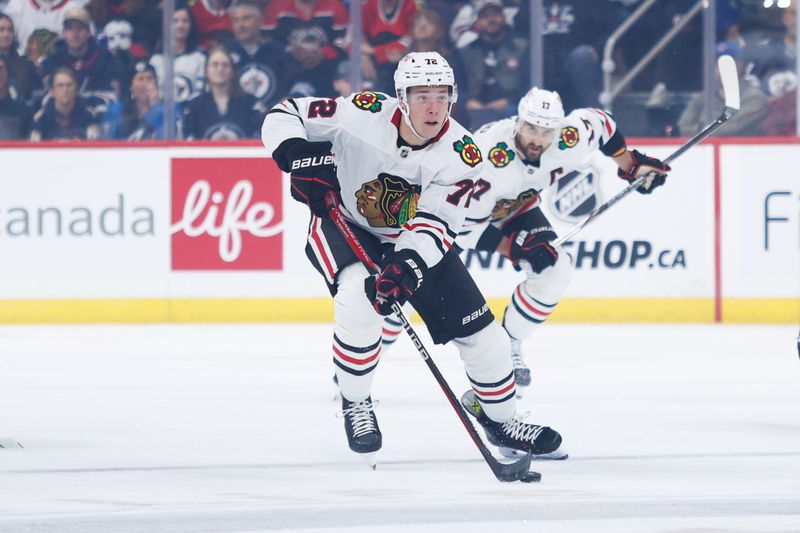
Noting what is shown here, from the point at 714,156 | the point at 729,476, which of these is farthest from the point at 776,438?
the point at 714,156

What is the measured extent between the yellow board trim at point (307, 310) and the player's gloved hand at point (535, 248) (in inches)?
107

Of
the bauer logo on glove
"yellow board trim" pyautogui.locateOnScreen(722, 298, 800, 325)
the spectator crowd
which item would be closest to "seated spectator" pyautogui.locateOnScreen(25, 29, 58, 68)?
the spectator crowd

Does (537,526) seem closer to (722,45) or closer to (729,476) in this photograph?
(729,476)

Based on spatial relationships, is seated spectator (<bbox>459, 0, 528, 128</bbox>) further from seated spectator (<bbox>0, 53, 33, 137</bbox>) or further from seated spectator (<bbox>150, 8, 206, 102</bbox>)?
seated spectator (<bbox>0, 53, 33, 137</bbox>)

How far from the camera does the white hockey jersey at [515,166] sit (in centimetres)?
519

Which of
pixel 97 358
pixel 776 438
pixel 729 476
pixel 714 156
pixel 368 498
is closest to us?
pixel 368 498

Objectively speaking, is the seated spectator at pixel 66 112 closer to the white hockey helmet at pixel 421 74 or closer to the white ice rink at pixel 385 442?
the white ice rink at pixel 385 442

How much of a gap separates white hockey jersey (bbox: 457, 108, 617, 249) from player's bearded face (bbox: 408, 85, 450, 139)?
1267 millimetres

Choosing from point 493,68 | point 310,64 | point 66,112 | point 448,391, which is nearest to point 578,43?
point 493,68

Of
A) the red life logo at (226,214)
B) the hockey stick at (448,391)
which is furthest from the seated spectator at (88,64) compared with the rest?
the hockey stick at (448,391)

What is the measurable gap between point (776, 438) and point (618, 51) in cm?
419

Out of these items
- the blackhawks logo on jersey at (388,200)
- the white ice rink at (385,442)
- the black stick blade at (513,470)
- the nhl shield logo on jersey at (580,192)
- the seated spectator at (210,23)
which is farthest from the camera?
the seated spectator at (210,23)

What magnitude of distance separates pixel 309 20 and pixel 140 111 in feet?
3.32

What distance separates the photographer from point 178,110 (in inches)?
326
